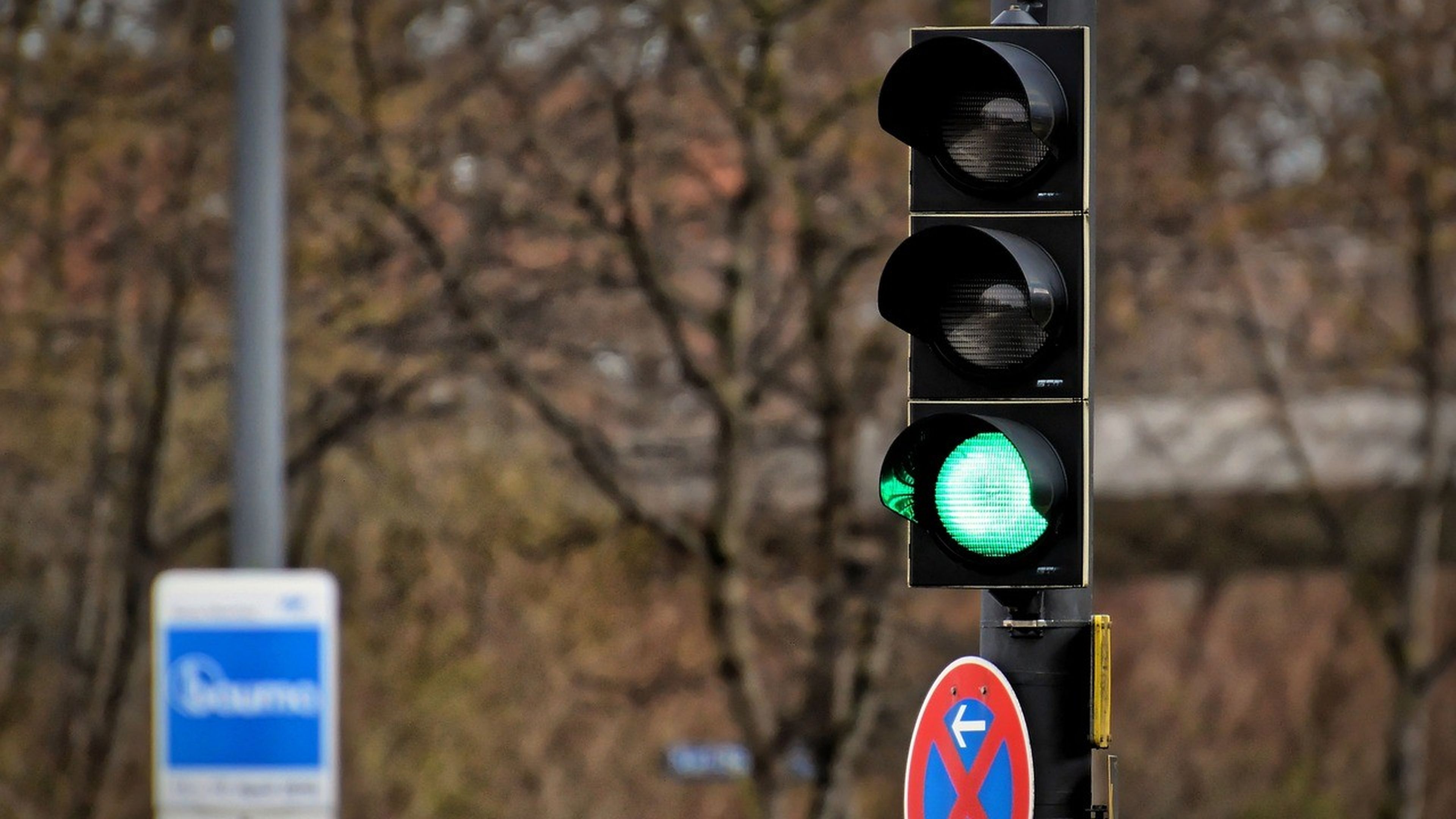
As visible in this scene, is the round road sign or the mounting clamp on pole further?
the mounting clamp on pole

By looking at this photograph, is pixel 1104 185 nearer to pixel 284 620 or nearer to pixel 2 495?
pixel 2 495

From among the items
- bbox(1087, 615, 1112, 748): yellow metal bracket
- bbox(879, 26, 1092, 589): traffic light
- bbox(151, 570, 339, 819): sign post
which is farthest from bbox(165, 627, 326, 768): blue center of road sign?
bbox(1087, 615, 1112, 748): yellow metal bracket

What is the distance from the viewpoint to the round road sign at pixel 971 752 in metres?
4.48

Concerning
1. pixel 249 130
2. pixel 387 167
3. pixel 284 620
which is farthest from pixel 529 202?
pixel 284 620

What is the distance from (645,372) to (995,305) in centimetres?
1078

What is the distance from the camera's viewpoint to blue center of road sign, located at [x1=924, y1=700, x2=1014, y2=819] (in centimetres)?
452

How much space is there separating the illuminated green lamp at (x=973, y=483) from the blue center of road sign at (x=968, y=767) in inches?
17.1

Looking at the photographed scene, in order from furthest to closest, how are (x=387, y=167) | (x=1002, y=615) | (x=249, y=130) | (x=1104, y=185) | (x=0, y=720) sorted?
(x=0, y=720) < (x=1104, y=185) < (x=387, y=167) < (x=249, y=130) < (x=1002, y=615)

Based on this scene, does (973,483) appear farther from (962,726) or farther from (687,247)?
(687,247)

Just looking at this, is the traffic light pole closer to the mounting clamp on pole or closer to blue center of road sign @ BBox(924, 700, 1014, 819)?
blue center of road sign @ BBox(924, 700, 1014, 819)

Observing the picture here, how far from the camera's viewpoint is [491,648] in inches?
720

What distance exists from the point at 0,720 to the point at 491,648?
413 cm

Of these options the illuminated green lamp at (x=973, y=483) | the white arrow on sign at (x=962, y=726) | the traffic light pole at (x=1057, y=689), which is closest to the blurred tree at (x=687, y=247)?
the white arrow on sign at (x=962, y=726)

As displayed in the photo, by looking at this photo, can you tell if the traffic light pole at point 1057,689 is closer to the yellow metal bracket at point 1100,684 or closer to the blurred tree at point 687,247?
the yellow metal bracket at point 1100,684
